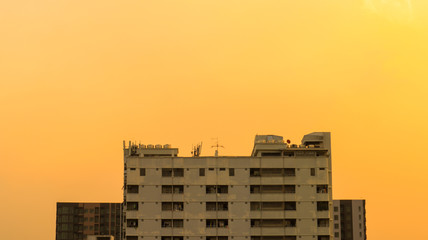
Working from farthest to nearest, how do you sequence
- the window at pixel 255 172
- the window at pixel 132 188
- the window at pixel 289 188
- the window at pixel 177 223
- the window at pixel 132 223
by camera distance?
the window at pixel 255 172 → the window at pixel 132 188 → the window at pixel 289 188 → the window at pixel 177 223 → the window at pixel 132 223

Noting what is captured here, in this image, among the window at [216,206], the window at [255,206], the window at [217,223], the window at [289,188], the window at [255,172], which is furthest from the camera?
the window at [255,172]

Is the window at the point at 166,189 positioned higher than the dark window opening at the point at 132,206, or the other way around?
the window at the point at 166,189

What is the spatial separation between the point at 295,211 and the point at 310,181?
632cm

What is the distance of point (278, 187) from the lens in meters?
157

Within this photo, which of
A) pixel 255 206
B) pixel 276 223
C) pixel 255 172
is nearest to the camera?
pixel 276 223

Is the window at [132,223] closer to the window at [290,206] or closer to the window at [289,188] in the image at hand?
the window at [290,206]

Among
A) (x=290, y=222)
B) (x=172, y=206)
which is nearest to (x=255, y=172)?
(x=290, y=222)

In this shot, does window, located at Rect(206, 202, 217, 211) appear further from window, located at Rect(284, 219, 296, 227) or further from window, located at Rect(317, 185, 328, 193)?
window, located at Rect(317, 185, 328, 193)

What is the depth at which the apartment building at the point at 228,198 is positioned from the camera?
155250 mm

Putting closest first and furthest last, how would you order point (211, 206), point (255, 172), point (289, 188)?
point (211, 206)
point (289, 188)
point (255, 172)

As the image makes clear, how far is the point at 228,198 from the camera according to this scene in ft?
516

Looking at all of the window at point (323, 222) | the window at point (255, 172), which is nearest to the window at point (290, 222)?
the window at point (323, 222)

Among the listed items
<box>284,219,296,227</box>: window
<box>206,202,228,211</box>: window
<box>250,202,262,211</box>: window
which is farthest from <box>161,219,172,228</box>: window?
<box>284,219,296,227</box>: window

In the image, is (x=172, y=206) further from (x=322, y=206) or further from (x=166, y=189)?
(x=322, y=206)
